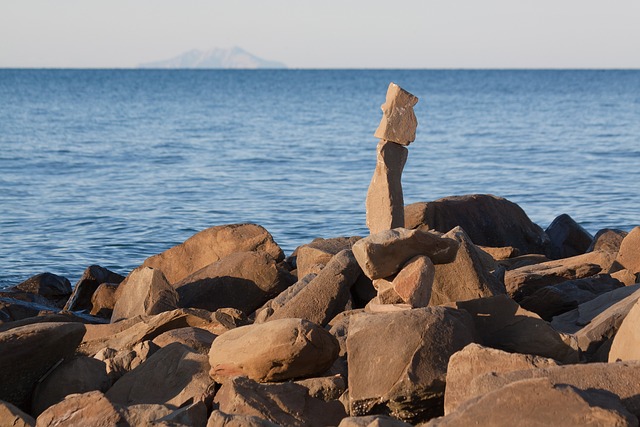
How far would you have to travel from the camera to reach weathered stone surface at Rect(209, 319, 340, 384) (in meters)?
6.79

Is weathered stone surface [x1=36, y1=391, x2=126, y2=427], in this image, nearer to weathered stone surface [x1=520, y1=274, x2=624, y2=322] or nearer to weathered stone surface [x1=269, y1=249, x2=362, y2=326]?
weathered stone surface [x1=269, y1=249, x2=362, y2=326]

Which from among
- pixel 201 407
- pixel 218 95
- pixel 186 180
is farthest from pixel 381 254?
pixel 218 95

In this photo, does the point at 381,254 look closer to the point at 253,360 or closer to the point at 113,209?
the point at 253,360

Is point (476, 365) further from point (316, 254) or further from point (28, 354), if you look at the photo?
point (316, 254)

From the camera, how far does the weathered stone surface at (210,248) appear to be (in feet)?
40.0

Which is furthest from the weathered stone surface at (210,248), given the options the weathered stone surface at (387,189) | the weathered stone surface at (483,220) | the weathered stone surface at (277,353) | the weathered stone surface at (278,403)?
the weathered stone surface at (278,403)

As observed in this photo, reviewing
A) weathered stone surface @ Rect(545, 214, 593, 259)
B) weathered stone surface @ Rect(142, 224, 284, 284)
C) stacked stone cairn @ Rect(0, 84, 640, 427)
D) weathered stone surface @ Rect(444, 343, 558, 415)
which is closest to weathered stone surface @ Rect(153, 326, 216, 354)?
stacked stone cairn @ Rect(0, 84, 640, 427)

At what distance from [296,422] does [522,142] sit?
106 feet

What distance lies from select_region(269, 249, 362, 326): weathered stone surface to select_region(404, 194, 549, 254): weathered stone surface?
12.9ft

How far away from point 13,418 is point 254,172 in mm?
22112

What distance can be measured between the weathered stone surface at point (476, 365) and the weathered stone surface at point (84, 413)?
200 centimetres

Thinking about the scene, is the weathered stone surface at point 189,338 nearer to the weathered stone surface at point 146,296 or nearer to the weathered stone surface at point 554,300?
the weathered stone surface at point 146,296

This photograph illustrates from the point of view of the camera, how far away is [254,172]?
2827cm

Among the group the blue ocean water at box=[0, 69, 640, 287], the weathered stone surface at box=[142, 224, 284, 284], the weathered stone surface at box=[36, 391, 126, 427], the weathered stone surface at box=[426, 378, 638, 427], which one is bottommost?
the blue ocean water at box=[0, 69, 640, 287]
